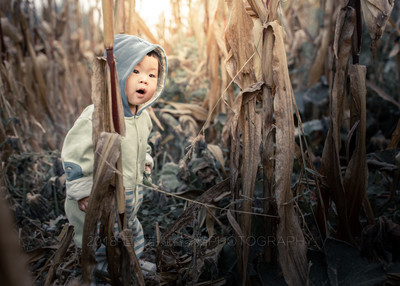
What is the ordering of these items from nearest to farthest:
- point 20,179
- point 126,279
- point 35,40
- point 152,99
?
point 126,279 → point 152,99 → point 20,179 → point 35,40

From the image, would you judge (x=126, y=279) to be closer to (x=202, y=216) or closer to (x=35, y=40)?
(x=202, y=216)

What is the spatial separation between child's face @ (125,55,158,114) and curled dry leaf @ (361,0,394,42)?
1.78 ft

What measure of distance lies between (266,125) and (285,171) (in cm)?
12

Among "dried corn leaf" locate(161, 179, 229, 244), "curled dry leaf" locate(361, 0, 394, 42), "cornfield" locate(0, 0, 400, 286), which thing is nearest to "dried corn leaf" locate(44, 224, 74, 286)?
"cornfield" locate(0, 0, 400, 286)

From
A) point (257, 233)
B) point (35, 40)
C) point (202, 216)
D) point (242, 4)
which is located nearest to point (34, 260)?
point (202, 216)

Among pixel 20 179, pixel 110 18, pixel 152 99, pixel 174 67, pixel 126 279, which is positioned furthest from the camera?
pixel 174 67

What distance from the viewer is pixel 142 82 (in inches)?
35.6

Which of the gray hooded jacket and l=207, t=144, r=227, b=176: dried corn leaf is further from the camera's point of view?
l=207, t=144, r=227, b=176: dried corn leaf

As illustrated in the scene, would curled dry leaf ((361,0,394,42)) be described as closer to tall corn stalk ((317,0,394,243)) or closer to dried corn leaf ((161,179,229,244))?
tall corn stalk ((317,0,394,243))

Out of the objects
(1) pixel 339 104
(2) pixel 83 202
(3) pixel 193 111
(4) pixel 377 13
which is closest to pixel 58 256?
(2) pixel 83 202

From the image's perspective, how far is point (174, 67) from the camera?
7.24 ft

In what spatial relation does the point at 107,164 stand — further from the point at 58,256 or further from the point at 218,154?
the point at 218,154

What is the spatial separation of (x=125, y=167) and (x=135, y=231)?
0.22 metres

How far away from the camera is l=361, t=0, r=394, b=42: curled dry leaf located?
83cm
